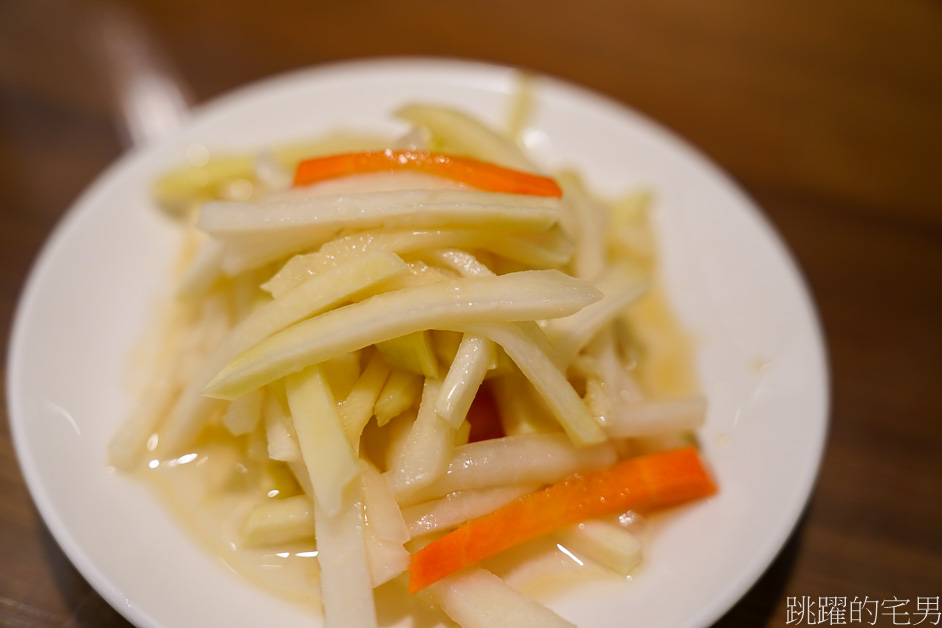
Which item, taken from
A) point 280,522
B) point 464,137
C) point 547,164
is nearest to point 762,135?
point 547,164

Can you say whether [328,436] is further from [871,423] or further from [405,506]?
[871,423]

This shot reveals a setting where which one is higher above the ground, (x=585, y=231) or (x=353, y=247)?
(x=353, y=247)

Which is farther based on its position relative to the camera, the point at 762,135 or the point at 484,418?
the point at 762,135

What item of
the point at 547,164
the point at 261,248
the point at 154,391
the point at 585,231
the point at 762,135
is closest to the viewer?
the point at 261,248

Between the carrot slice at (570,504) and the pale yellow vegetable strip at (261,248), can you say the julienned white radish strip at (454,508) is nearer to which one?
the carrot slice at (570,504)

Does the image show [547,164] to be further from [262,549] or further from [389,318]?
[262,549]

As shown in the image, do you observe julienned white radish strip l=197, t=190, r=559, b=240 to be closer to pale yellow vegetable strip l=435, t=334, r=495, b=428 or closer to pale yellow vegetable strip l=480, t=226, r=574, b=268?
pale yellow vegetable strip l=480, t=226, r=574, b=268

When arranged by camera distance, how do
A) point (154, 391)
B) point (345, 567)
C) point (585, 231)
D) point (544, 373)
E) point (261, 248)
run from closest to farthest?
point (345, 567) < point (544, 373) < point (261, 248) < point (154, 391) < point (585, 231)
